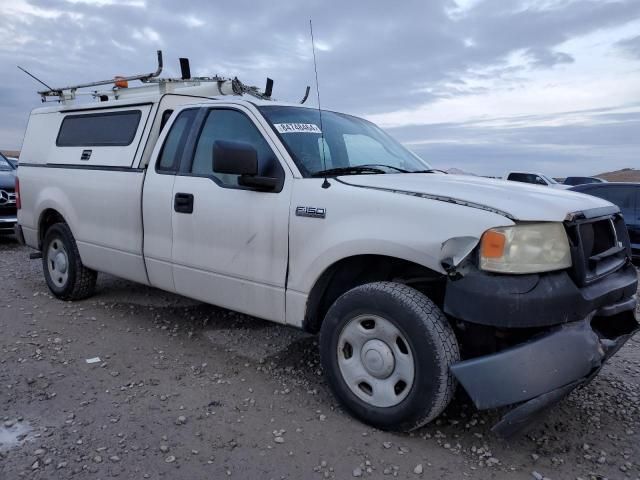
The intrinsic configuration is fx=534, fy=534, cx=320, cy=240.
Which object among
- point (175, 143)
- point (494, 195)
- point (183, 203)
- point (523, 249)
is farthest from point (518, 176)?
point (523, 249)

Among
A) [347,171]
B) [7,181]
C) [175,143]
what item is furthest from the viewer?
[7,181]

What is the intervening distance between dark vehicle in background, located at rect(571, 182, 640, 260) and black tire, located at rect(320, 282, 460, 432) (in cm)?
710

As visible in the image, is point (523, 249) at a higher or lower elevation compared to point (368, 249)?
higher

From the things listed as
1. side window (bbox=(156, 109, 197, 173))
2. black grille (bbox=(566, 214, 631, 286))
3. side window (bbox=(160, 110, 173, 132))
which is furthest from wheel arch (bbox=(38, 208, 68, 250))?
black grille (bbox=(566, 214, 631, 286))

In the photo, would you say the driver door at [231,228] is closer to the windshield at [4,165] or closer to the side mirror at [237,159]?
the side mirror at [237,159]

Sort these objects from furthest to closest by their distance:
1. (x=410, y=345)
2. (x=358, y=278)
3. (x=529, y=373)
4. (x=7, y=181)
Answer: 1. (x=7, y=181)
2. (x=358, y=278)
3. (x=410, y=345)
4. (x=529, y=373)

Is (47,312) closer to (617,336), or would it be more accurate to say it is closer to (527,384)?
(527,384)

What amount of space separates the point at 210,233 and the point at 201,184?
0.38 m

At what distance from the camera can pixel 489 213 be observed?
2.61 m

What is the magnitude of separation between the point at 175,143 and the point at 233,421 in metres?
2.21

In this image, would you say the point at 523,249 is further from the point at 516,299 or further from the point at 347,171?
the point at 347,171

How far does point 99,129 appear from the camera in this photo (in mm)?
5062

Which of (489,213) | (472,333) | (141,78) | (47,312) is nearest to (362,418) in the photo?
(472,333)

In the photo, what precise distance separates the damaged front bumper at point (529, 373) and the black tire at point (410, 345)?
130mm
